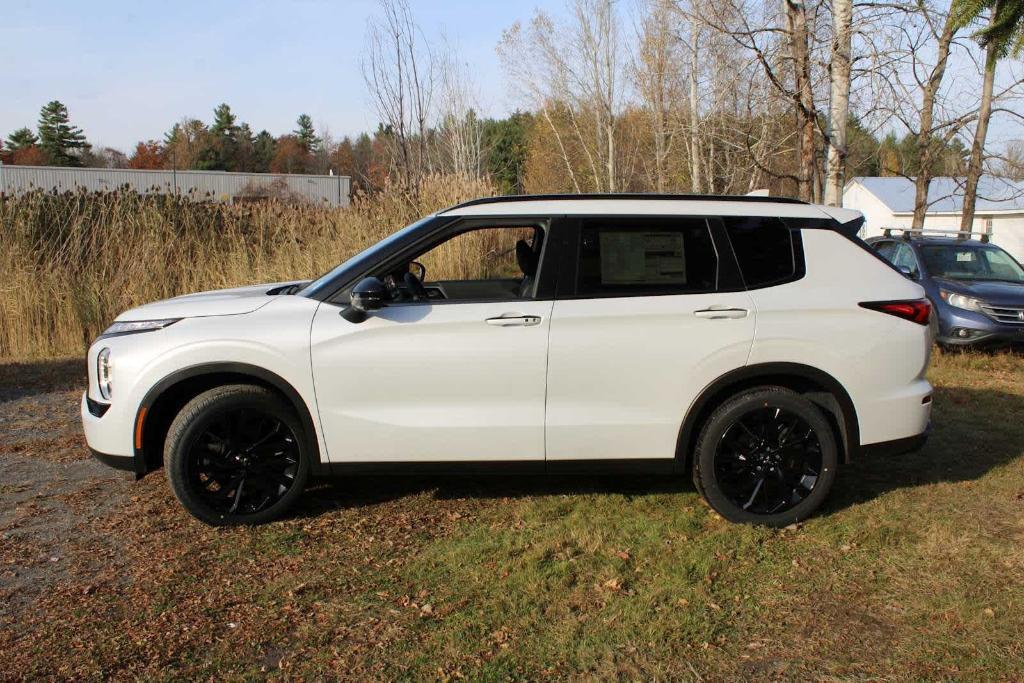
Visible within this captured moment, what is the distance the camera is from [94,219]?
12047mm

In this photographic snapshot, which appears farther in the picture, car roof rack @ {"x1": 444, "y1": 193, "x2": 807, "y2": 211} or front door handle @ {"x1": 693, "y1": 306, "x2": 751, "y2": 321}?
car roof rack @ {"x1": 444, "y1": 193, "x2": 807, "y2": 211}

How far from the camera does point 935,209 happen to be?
43562mm

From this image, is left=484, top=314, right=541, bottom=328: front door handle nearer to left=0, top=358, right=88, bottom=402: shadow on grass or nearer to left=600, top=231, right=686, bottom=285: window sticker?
left=600, top=231, right=686, bottom=285: window sticker

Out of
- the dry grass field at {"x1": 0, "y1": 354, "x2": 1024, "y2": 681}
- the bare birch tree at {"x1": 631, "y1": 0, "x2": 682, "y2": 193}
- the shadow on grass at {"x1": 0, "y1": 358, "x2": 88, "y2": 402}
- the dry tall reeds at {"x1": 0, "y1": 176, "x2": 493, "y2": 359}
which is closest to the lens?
the dry grass field at {"x1": 0, "y1": 354, "x2": 1024, "y2": 681}

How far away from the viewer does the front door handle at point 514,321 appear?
477 cm

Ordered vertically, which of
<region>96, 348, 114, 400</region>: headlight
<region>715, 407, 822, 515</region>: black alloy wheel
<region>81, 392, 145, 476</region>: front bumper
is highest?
<region>96, 348, 114, 400</region>: headlight

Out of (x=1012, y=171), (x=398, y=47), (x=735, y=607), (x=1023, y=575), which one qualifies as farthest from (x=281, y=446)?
(x=1012, y=171)

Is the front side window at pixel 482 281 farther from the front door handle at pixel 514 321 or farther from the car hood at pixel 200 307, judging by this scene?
the car hood at pixel 200 307

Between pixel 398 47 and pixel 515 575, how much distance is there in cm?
1540

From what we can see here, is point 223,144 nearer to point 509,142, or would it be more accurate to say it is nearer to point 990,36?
point 509,142

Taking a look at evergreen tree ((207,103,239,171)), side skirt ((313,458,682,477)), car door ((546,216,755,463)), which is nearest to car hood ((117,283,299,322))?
side skirt ((313,458,682,477))

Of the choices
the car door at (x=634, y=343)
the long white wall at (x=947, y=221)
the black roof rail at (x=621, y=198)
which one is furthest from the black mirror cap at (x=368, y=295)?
the long white wall at (x=947, y=221)

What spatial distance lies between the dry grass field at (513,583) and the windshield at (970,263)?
6645 mm

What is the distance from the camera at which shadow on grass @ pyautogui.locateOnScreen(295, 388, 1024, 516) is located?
18.0 ft
